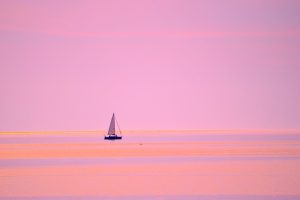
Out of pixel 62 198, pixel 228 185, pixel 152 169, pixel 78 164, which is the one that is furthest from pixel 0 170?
pixel 228 185

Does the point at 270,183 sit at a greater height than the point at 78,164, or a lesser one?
lesser

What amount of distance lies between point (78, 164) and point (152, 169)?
789 cm

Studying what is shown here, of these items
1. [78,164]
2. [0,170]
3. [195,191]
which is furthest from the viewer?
[78,164]

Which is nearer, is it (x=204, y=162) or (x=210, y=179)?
(x=210, y=179)

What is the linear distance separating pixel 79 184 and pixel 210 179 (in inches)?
304

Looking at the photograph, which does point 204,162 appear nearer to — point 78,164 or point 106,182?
point 78,164

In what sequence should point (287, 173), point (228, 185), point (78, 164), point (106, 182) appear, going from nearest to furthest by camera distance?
1. point (228, 185)
2. point (106, 182)
3. point (287, 173)
4. point (78, 164)

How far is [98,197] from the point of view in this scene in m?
25.3

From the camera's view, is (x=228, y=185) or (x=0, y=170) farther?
(x=0, y=170)

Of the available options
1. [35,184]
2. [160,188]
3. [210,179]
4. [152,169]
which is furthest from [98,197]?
[152,169]

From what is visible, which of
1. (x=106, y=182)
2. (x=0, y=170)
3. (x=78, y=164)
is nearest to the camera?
(x=106, y=182)

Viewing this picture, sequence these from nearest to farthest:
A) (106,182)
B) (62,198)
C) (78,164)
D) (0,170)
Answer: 1. (62,198)
2. (106,182)
3. (0,170)
4. (78,164)

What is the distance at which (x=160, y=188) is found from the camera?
27969mm

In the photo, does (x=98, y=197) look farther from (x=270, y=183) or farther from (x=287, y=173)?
(x=287, y=173)
